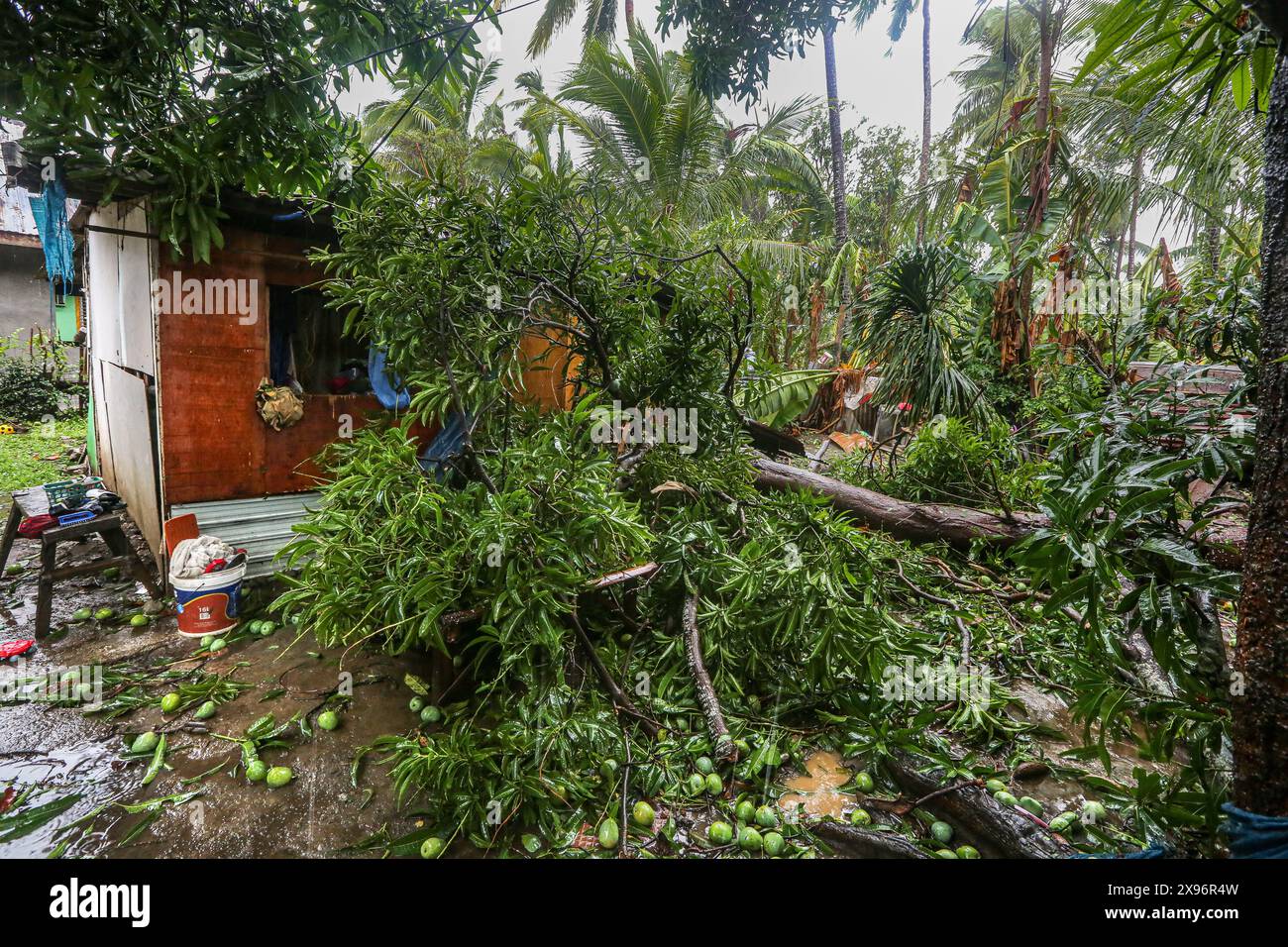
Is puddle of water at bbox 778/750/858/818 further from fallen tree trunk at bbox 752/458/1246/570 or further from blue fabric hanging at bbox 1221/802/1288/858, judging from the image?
fallen tree trunk at bbox 752/458/1246/570

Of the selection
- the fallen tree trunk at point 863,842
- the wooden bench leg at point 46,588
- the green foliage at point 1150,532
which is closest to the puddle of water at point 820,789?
the fallen tree trunk at point 863,842

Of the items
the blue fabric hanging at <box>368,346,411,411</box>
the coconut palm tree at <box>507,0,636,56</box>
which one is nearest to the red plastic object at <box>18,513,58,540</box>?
the blue fabric hanging at <box>368,346,411,411</box>

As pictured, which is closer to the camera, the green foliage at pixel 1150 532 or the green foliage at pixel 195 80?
the green foliage at pixel 1150 532

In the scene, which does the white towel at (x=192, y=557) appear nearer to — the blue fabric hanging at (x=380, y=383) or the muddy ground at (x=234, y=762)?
the muddy ground at (x=234, y=762)

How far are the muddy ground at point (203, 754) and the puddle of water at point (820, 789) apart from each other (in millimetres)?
1746

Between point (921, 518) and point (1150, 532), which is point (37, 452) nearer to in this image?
point (921, 518)

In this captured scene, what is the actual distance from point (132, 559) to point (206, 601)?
2.71 feet

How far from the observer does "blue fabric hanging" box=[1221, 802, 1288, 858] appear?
1352 mm

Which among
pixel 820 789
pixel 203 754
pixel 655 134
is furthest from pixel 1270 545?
pixel 655 134

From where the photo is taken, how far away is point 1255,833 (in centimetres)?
139

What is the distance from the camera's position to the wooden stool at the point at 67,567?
3.95 metres

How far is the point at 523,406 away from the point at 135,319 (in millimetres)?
3735

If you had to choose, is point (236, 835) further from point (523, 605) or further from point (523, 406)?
point (523, 406)
